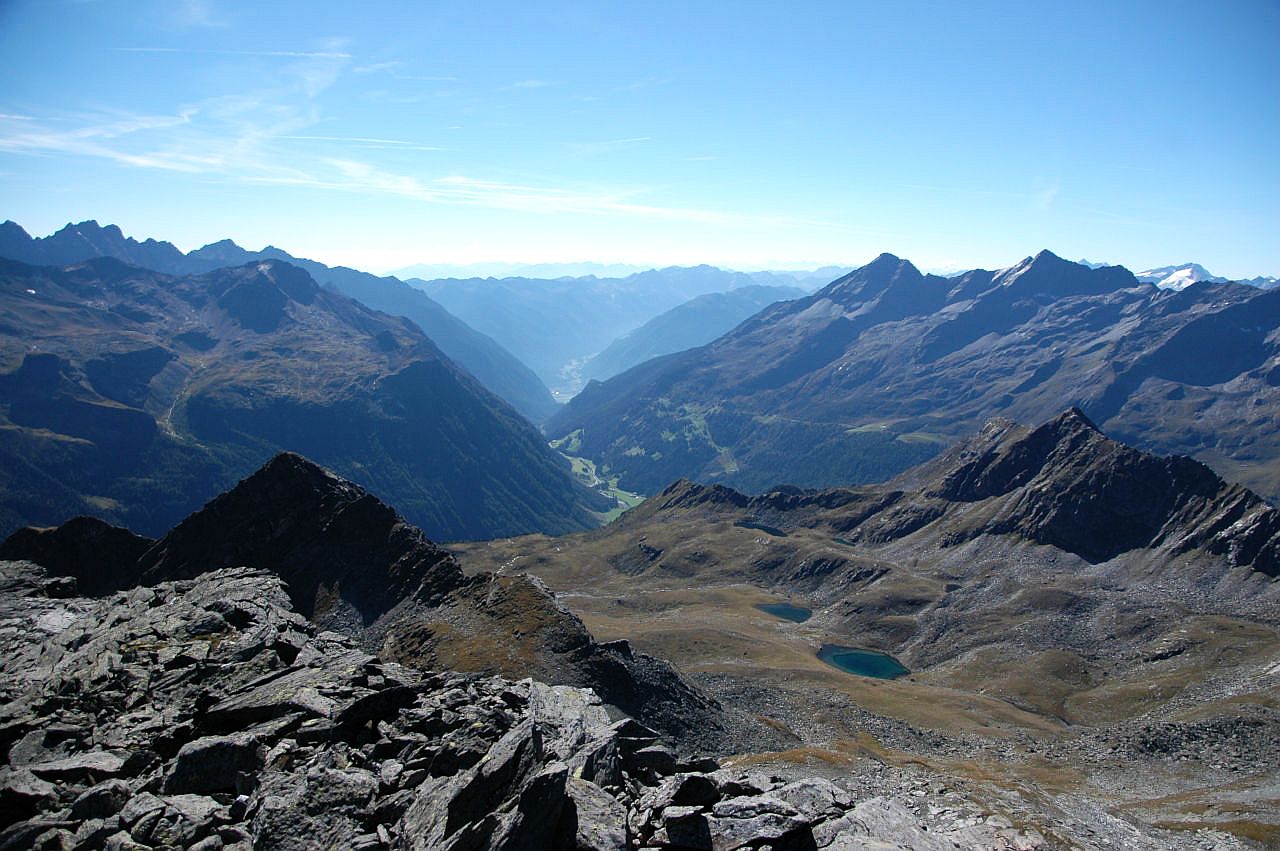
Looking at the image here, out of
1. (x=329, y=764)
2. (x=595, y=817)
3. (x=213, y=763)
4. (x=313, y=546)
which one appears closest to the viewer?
(x=595, y=817)

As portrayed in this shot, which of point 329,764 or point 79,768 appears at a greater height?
point 329,764

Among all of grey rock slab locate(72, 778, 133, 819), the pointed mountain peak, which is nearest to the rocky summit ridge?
grey rock slab locate(72, 778, 133, 819)

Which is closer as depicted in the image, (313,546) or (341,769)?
(341,769)

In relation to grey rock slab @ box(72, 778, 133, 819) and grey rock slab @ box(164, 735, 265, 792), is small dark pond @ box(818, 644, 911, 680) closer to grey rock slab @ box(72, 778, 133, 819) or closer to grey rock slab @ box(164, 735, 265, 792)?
grey rock slab @ box(164, 735, 265, 792)

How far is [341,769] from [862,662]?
160 metres

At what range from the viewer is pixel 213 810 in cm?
3134

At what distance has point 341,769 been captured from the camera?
1326 inches

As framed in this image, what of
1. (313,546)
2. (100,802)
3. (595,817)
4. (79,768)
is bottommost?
(313,546)

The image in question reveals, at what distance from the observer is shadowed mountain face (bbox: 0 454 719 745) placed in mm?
86375

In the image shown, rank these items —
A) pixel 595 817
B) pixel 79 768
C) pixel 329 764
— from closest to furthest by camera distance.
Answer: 1. pixel 595 817
2. pixel 329 764
3. pixel 79 768

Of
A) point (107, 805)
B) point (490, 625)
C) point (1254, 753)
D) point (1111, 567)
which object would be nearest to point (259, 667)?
point (107, 805)

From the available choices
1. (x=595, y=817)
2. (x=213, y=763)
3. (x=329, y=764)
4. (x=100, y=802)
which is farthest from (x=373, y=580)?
(x=595, y=817)

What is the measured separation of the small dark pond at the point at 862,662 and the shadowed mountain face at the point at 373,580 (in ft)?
289

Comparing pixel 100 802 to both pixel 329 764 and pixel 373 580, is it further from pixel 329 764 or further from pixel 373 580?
pixel 373 580
